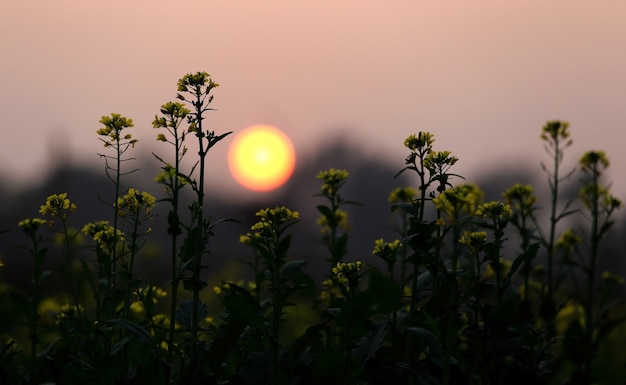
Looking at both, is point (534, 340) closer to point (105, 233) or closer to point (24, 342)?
point (105, 233)

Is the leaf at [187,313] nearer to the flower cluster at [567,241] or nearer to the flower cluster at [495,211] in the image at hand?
the flower cluster at [495,211]

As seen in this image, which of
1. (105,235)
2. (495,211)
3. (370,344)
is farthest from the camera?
(105,235)

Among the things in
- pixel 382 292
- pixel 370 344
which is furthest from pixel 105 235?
pixel 382 292

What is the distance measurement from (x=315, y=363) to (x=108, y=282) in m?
1.78

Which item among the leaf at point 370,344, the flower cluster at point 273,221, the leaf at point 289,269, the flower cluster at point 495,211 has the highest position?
the flower cluster at point 495,211

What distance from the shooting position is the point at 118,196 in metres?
4.80

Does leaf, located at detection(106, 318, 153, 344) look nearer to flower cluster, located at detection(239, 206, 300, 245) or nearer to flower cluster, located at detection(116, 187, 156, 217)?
flower cluster, located at detection(239, 206, 300, 245)

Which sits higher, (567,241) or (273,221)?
(273,221)

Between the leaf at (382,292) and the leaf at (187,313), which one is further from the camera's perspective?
the leaf at (187,313)

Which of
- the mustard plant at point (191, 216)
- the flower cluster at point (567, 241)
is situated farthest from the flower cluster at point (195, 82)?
the flower cluster at point (567, 241)

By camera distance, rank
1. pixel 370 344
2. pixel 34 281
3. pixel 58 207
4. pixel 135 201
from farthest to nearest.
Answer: pixel 34 281 → pixel 58 207 → pixel 135 201 → pixel 370 344

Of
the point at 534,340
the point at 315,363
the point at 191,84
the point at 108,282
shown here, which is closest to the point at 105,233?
the point at 108,282

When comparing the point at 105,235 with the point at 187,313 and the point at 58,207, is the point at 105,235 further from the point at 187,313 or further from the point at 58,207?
the point at 187,313

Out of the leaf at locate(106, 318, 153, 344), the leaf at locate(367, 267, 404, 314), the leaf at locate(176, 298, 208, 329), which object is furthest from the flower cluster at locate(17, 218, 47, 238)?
the leaf at locate(367, 267, 404, 314)
